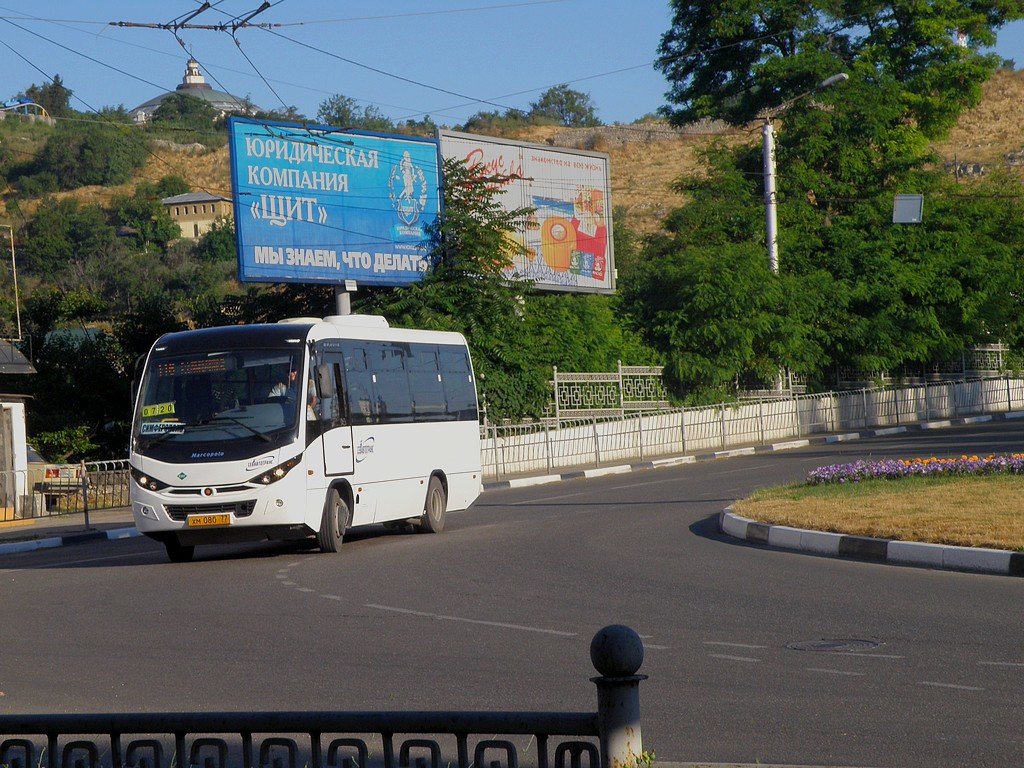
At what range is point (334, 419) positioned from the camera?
651 inches

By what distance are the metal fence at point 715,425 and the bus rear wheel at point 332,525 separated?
51.2ft

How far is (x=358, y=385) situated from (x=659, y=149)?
105962 mm

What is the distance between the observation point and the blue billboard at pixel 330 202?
102ft

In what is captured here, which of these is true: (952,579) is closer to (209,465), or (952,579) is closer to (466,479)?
→ (209,465)

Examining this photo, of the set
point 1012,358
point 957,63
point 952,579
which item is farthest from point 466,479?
point 957,63

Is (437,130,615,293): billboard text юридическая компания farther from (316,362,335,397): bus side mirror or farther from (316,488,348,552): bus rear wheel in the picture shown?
(316,488,348,552): bus rear wheel

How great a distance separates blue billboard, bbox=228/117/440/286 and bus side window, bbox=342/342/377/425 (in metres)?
13.0

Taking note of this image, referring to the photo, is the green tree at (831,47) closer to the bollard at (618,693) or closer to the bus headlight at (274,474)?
the bus headlight at (274,474)

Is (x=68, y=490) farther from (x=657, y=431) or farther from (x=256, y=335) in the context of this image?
(x=657, y=431)

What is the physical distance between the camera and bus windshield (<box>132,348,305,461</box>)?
51.6 feet

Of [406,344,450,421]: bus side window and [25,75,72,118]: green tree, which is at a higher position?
[25,75,72,118]: green tree

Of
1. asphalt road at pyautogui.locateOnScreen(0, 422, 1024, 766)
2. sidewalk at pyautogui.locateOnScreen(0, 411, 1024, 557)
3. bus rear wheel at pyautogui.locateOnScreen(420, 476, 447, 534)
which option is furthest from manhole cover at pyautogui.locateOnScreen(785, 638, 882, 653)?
bus rear wheel at pyautogui.locateOnScreen(420, 476, 447, 534)

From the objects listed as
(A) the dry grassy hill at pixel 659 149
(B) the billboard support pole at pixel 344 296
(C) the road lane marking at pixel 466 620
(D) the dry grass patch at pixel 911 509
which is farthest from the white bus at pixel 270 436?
(A) the dry grassy hill at pixel 659 149

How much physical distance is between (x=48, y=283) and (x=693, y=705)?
97.2 meters
